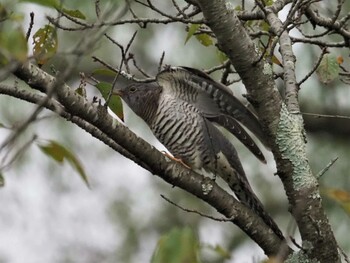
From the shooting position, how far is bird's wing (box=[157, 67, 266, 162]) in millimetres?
3226

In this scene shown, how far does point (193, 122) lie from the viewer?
3943 millimetres

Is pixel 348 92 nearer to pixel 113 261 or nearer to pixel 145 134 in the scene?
pixel 145 134

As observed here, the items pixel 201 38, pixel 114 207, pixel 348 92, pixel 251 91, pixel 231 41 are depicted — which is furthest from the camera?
pixel 114 207

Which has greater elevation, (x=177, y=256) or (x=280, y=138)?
(x=280, y=138)

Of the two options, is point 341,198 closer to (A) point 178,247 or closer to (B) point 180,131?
(A) point 178,247

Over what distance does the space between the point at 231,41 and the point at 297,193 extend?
567 millimetres

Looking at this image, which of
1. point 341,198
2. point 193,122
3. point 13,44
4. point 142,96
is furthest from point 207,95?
point 13,44

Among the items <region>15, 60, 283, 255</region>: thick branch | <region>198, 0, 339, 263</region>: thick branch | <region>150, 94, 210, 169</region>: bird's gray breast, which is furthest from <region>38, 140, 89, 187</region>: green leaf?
<region>150, 94, 210, 169</region>: bird's gray breast

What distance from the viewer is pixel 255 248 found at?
6.05 m

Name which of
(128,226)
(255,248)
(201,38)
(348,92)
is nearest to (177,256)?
(201,38)

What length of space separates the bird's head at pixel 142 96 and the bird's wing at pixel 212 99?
229 mm

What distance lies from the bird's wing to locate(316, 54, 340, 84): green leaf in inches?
12.6

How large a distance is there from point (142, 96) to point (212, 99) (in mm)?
763

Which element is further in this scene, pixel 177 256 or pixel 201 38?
pixel 201 38
